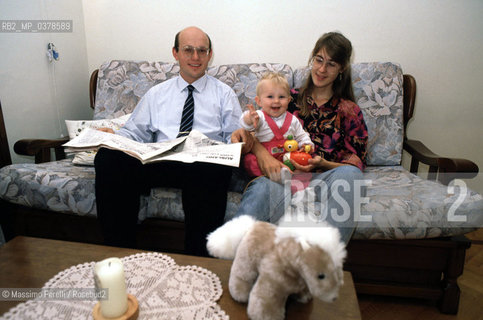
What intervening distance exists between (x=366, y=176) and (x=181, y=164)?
870mm

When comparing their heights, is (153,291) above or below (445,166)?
below

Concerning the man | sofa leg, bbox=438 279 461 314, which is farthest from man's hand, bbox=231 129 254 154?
sofa leg, bbox=438 279 461 314

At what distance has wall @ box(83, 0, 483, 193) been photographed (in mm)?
1758

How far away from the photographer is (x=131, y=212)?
1.17 meters

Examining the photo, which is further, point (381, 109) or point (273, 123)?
point (381, 109)

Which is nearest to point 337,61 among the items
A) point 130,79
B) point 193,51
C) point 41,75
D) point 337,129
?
point 337,129

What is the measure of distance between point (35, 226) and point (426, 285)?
5.74ft

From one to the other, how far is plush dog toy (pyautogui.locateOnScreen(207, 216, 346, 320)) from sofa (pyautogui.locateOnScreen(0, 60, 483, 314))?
1.85 ft

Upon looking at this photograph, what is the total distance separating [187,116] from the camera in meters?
1.55

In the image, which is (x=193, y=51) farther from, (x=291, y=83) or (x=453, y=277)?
(x=453, y=277)

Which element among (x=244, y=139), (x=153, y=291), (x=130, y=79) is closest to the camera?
(x=153, y=291)

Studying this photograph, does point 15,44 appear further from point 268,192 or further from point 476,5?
point 476,5

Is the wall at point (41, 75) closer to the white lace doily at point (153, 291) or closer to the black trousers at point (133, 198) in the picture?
the black trousers at point (133, 198)

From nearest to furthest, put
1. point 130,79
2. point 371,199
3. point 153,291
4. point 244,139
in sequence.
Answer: point 153,291, point 371,199, point 244,139, point 130,79
